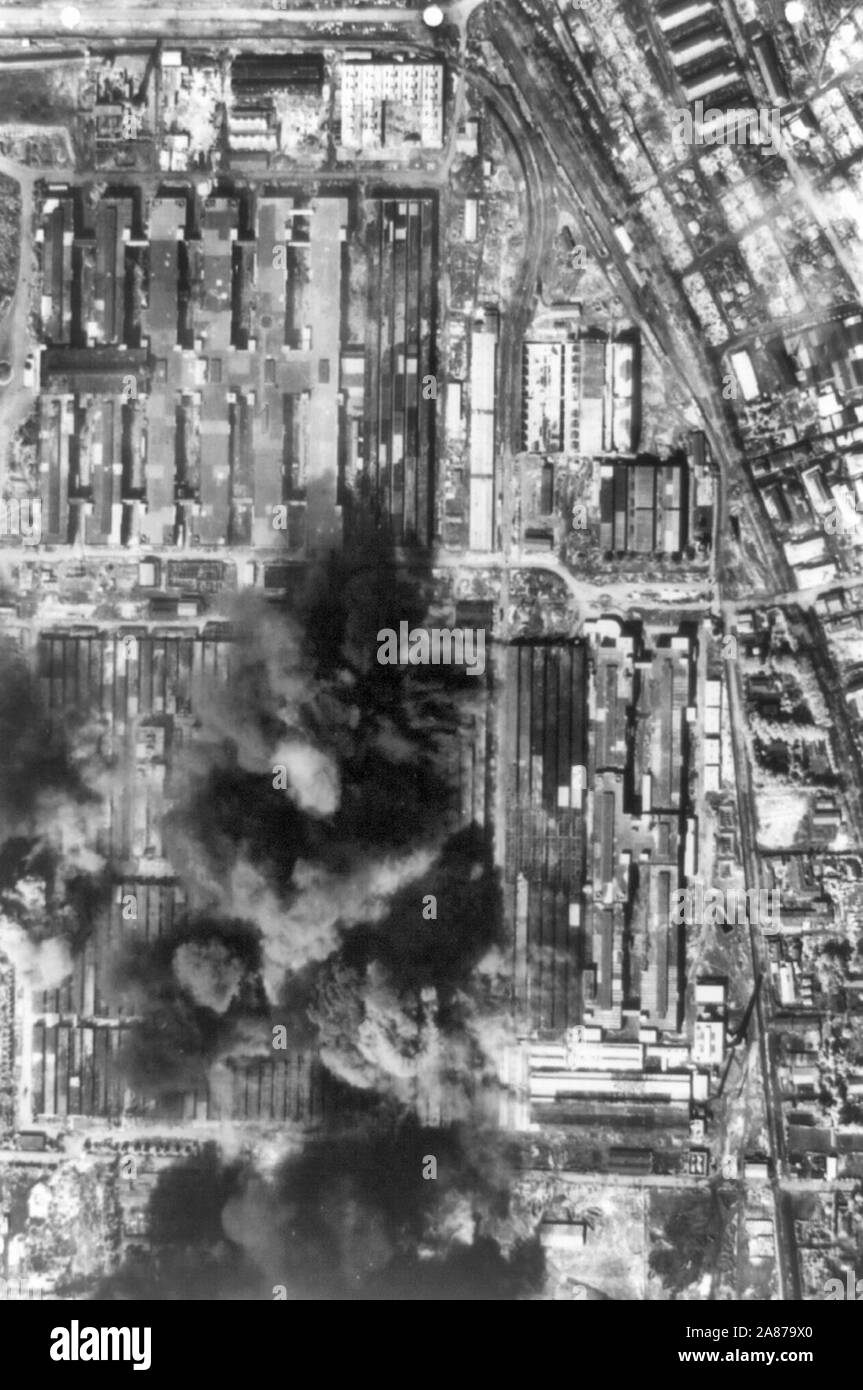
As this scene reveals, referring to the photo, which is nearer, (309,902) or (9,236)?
(309,902)

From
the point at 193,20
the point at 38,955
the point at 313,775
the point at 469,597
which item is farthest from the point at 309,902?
the point at 193,20

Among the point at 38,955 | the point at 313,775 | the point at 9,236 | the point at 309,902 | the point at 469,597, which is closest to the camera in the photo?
the point at 313,775

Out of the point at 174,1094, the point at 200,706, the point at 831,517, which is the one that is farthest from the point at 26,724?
the point at 831,517

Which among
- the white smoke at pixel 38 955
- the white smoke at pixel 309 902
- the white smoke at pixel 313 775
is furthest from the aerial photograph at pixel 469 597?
the white smoke at pixel 313 775

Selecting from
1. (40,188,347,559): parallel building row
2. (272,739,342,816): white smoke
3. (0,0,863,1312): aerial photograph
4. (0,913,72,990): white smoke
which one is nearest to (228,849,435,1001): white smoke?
(0,0,863,1312): aerial photograph

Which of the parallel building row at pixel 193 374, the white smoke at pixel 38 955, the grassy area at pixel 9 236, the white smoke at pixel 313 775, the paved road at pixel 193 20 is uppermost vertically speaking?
the paved road at pixel 193 20

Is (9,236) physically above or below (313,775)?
above

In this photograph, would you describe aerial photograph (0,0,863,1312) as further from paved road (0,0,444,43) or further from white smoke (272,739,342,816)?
white smoke (272,739,342,816)

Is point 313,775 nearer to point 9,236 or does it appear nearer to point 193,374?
point 193,374

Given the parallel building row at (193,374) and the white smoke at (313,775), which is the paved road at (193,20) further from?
the white smoke at (313,775)
